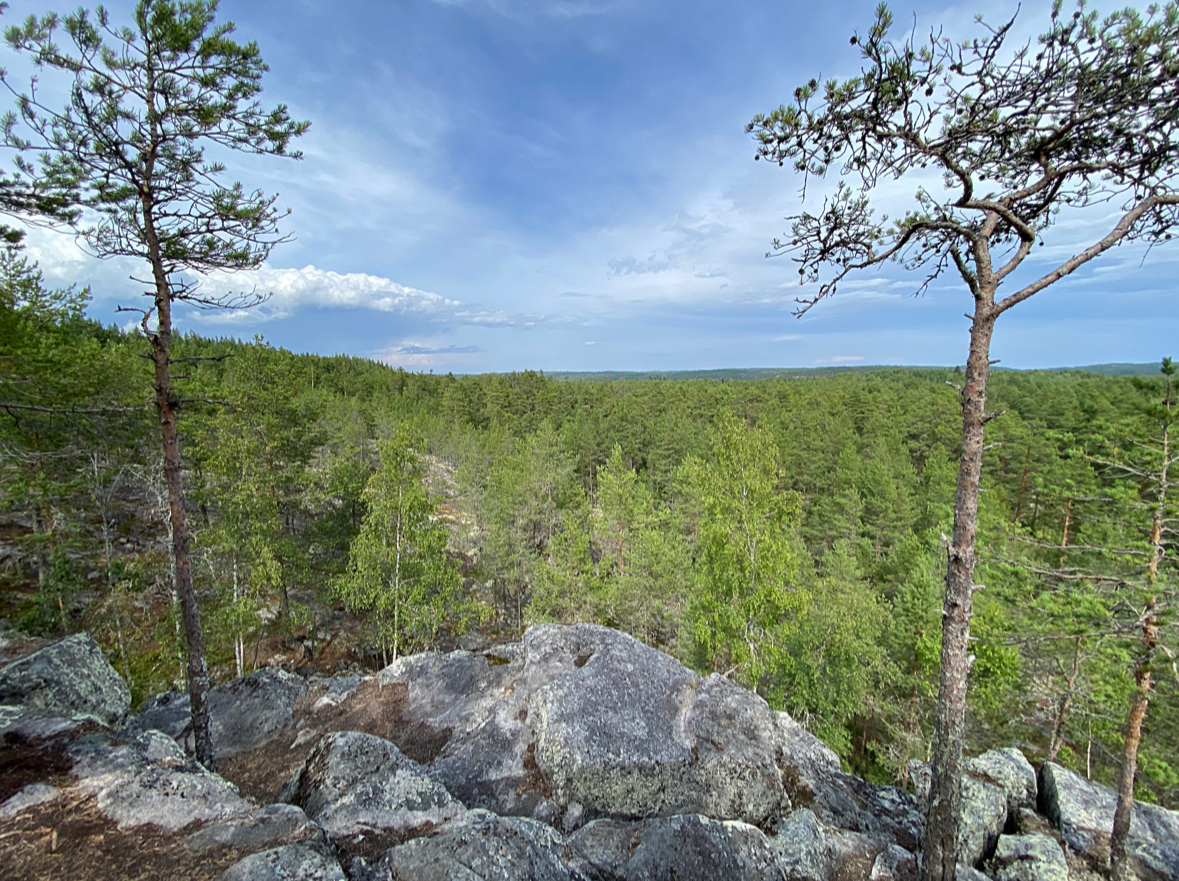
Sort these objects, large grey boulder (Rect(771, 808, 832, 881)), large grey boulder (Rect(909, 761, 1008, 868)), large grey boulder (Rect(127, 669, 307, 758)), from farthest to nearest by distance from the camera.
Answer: large grey boulder (Rect(127, 669, 307, 758)) → large grey boulder (Rect(909, 761, 1008, 868)) → large grey boulder (Rect(771, 808, 832, 881))

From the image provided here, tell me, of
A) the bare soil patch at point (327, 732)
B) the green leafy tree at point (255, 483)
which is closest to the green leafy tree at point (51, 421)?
the green leafy tree at point (255, 483)

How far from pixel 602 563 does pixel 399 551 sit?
7.51 meters

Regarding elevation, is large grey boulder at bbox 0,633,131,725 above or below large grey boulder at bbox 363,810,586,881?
below

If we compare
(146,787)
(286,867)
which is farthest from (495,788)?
(146,787)

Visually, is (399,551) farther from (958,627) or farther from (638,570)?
(958,627)

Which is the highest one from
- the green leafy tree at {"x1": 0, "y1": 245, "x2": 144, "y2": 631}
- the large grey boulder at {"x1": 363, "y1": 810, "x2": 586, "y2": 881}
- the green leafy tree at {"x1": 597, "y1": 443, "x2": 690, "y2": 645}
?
the green leafy tree at {"x1": 0, "y1": 245, "x2": 144, "y2": 631}

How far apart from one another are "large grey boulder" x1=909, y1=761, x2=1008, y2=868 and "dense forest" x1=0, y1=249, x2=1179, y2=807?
2026 mm

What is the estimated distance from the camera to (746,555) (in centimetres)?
1273

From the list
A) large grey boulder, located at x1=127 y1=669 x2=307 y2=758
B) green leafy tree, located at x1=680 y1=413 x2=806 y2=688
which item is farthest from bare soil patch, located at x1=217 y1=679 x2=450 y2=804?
green leafy tree, located at x1=680 y1=413 x2=806 y2=688

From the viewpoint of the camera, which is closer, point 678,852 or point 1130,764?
point 678,852

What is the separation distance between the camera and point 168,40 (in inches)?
260

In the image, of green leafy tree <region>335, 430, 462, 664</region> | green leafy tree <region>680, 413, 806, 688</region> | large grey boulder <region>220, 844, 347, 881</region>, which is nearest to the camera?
large grey boulder <region>220, 844, 347, 881</region>

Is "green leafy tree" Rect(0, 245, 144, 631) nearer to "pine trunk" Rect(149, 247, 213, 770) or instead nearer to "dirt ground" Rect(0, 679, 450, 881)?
"pine trunk" Rect(149, 247, 213, 770)

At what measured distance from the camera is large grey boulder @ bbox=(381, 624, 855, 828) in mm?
7855
